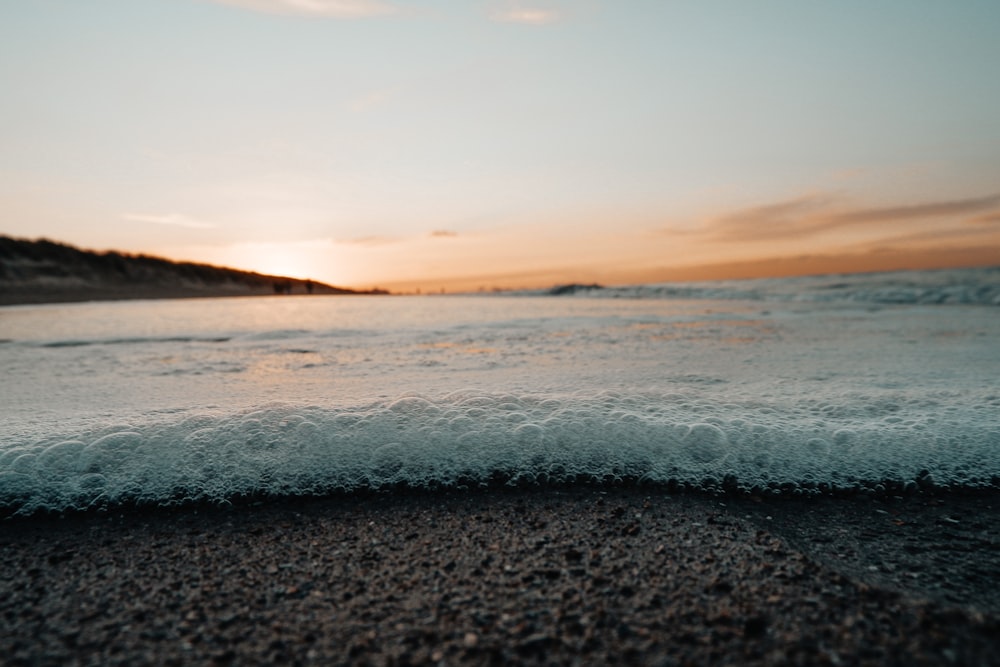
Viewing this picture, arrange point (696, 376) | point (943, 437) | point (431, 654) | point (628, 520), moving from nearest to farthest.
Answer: point (431, 654) → point (628, 520) → point (943, 437) → point (696, 376)

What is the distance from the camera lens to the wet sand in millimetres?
1047

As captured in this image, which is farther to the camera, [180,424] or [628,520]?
[180,424]

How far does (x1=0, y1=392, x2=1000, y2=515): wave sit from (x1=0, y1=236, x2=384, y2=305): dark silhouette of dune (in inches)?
803

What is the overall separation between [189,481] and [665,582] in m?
1.67

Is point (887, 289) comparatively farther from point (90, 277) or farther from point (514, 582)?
point (90, 277)

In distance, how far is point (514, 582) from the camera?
4.18 ft

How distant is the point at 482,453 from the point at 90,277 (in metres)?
27.4

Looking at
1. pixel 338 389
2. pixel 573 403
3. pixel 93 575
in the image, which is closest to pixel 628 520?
pixel 573 403

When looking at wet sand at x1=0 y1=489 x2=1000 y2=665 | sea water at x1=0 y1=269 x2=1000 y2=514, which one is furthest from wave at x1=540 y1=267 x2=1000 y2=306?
wet sand at x1=0 y1=489 x2=1000 y2=665

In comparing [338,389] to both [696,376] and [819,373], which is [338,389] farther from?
[819,373]

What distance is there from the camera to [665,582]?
1.27 metres

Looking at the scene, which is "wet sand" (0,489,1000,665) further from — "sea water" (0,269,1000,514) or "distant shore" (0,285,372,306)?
"distant shore" (0,285,372,306)

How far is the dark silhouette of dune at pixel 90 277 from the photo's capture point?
63.3 ft

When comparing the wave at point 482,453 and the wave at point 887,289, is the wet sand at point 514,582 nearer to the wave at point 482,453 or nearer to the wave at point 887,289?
the wave at point 482,453
